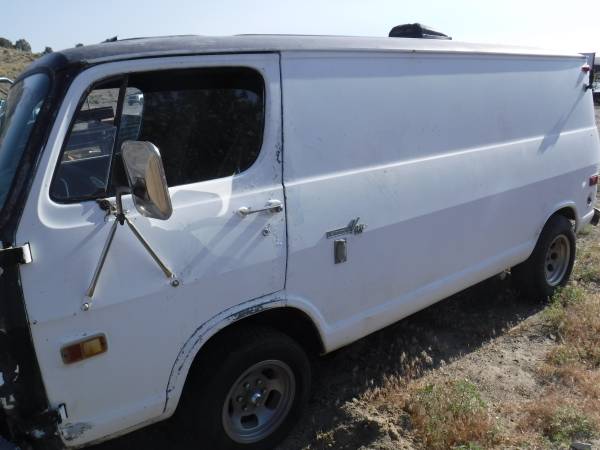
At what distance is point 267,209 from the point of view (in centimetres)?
277

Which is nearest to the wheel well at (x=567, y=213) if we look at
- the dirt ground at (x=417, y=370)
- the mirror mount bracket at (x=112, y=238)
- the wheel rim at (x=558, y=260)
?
the wheel rim at (x=558, y=260)

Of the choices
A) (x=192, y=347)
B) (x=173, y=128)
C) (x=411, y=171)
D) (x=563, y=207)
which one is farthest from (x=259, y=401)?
(x=563, y=207)

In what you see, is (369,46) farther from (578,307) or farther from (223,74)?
(578,307)

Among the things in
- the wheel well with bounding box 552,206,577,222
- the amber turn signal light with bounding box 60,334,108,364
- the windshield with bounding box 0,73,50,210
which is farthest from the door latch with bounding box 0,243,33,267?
the wheel well with bounding box 552,206,577,222

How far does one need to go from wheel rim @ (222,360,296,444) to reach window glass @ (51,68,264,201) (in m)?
1.08

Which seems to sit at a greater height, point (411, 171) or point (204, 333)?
point (411, 171)

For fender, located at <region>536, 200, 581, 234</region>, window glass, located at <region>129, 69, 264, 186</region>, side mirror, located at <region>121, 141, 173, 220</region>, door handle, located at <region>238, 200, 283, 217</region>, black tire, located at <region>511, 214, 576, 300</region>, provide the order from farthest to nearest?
black tire, located at <region>511, 214, 576, 300</region> < fender, located at <region>536, 200, 581, 234</region> < door handle, located at <region>238, 200, 283, 217</region> < window glass, located at <region>129, 69, 264, 186</region> < side mirror, located at <region>121, 141, 173, 220</region>

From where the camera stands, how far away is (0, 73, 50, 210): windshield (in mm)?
2336

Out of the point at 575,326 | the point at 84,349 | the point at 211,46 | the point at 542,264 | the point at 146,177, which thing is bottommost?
the point at 575,326

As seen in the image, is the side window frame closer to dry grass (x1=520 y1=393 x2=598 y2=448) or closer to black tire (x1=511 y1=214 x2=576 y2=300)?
dry grass (x1=520 y1=393 x2=598 y2=448)

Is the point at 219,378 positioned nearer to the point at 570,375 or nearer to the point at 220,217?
the point at 220,217

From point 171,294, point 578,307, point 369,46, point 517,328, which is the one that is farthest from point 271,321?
point 578,307

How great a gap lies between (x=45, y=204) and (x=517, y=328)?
12.7 feet

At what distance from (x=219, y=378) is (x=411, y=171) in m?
1.70
